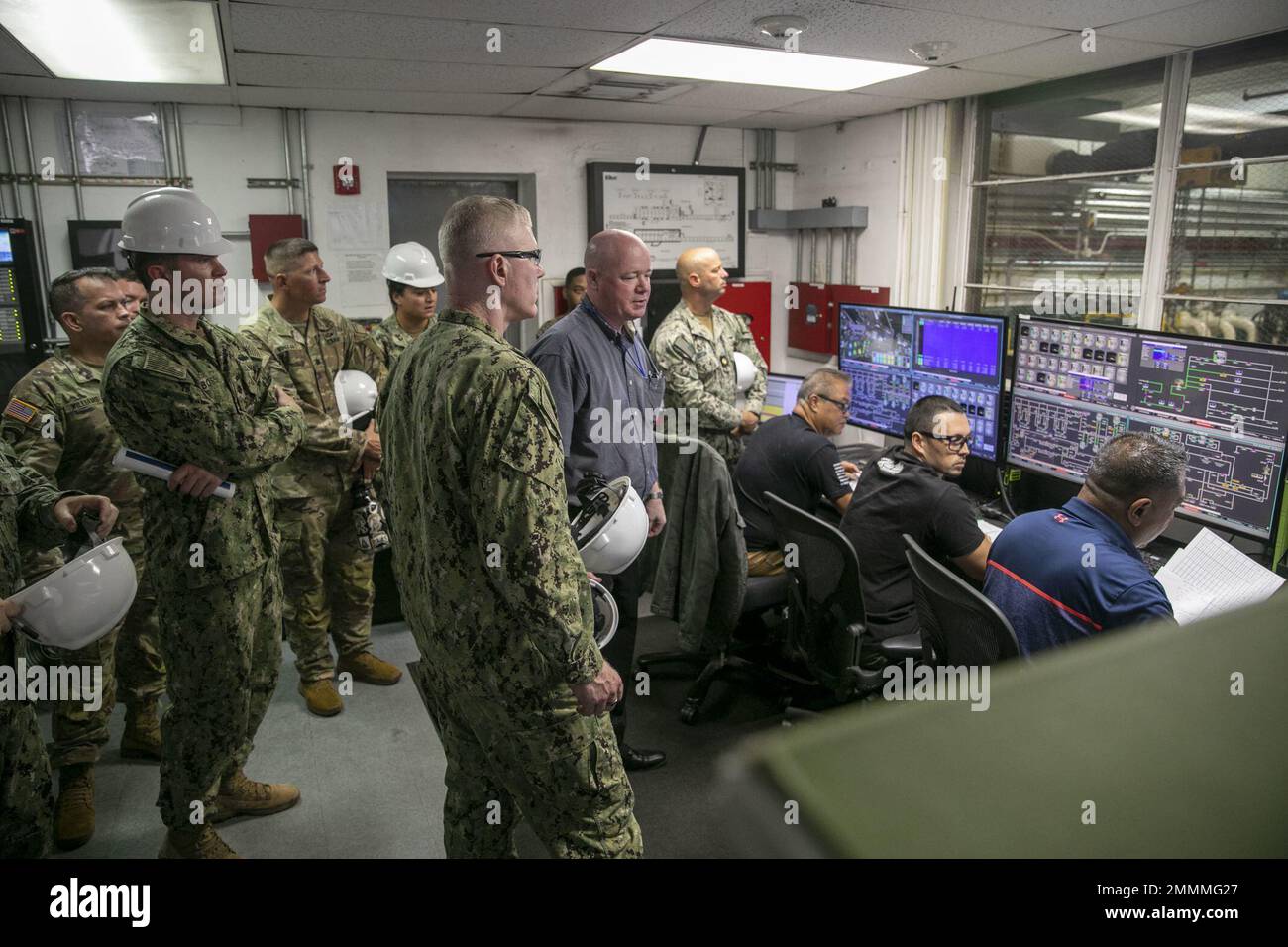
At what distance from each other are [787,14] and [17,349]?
11.6 feet

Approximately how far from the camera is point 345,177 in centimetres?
438

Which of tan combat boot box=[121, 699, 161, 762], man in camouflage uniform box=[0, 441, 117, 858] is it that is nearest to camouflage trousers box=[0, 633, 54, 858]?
man in camouflage uniform box=[0, 441, 117, 858]

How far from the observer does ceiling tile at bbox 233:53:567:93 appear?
3.17 m

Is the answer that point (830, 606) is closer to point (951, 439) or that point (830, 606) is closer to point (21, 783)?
point (951, 439)

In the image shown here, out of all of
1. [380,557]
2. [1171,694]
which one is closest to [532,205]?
[380,557]

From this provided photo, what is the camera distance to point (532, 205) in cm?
488

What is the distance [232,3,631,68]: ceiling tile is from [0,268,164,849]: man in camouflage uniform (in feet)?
3.08

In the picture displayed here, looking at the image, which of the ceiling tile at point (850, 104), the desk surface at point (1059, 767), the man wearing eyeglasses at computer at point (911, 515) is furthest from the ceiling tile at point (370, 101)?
the desk surface at point (1059, 767)

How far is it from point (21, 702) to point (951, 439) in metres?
2.31

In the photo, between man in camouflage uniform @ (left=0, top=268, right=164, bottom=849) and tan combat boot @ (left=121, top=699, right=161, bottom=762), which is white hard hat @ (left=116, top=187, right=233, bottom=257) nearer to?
man in camouflage uniform @ (left=0, top=268, right=164, bottom=849)

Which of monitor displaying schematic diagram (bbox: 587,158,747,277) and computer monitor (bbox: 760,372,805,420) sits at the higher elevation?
monitor displaying schematic diagram (bbox: 587,158,747,277)

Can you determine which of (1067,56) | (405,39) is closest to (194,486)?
(405,39)

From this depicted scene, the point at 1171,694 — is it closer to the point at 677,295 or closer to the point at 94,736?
the point at 94,736

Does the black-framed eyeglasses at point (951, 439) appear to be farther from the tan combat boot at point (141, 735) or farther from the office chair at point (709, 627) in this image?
the tan combat boot at point (141, 735)
